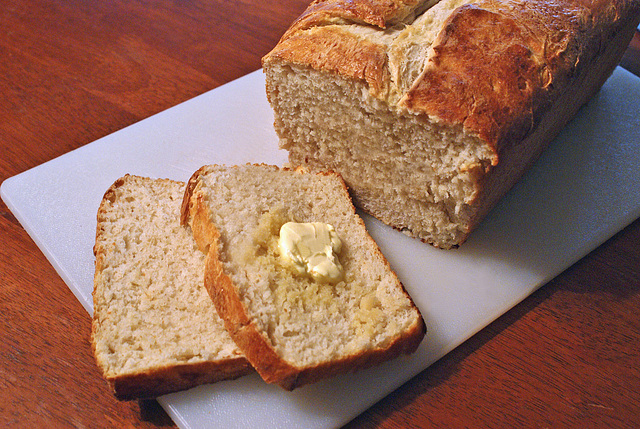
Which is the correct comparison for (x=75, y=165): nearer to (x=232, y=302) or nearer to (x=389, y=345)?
(x=232, y=302)

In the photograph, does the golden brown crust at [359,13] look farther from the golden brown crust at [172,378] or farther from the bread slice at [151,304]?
the golden brown crust at [172,378]

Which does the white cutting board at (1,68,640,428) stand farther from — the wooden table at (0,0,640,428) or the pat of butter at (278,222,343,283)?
the pat of butter at (278,222,343,283)

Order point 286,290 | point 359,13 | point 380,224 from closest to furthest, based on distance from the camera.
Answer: point 286,290, point 359,13, point 380,224

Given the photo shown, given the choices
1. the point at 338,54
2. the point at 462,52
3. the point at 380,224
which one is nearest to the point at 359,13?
the point at 338,54

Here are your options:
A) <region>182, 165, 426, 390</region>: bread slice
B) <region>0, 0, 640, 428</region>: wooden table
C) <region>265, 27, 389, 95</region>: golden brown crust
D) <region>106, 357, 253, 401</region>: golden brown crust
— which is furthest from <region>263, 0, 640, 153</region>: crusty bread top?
<region>106, 357, 253, 401</region>: golden brown crust

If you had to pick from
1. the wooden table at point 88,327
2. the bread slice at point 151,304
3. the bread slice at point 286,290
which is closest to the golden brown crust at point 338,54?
the bread slice at point 286,290

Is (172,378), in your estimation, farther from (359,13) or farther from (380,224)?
(359,13)
